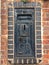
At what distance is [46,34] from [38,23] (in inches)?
12.0

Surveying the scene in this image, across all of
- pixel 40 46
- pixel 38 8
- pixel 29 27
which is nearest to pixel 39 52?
pixel 40 46

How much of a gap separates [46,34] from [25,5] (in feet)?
2.66

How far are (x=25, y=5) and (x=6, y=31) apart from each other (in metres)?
0.73

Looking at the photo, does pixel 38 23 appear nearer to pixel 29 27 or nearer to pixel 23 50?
pixel 29 27

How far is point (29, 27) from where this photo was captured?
18.8ft

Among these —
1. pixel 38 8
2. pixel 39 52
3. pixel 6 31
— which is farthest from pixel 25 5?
pixel 39 52

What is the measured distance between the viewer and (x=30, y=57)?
5676 millimetres

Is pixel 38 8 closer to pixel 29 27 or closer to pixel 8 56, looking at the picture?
pixel 29 27

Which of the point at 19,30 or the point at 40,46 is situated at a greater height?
the point at 19,30

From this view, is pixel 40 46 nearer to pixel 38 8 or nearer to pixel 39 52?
pixel 39 52

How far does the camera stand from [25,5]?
5746 mm

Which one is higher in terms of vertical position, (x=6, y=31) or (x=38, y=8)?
(x=38, y=8)

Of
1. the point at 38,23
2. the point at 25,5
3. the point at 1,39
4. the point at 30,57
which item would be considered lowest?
the point at 30,57

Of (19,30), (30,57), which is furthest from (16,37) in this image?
(30,57)
